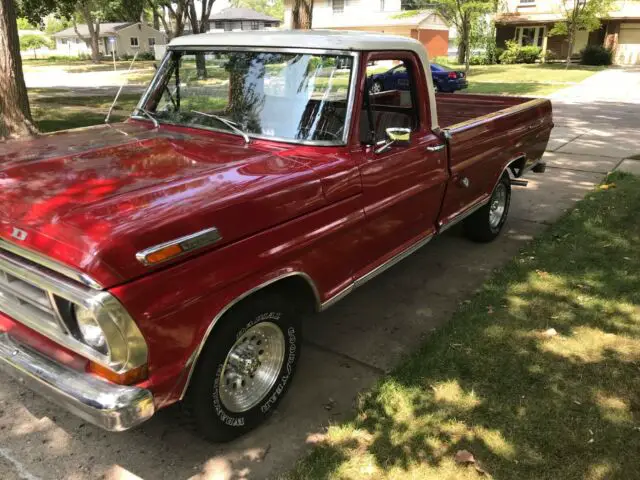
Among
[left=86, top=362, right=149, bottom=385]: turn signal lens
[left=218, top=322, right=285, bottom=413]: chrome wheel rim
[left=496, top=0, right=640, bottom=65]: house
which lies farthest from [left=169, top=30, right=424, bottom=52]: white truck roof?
[left=496, top=0, right=640, bottom=65]: house

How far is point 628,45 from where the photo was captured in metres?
36.9

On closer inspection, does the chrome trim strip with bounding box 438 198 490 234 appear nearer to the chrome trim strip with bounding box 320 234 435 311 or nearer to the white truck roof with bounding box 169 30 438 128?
the chrome trim strip with bounding box 320 234 435 311

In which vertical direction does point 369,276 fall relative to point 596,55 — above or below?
below

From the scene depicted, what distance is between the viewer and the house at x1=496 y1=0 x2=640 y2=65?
35.9 meters

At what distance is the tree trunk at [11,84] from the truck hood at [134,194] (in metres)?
6.07

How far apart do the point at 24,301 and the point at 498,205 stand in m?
4.78

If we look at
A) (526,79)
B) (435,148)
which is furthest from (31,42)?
(435,148)

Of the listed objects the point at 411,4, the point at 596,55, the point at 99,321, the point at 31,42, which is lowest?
the point at 99,321

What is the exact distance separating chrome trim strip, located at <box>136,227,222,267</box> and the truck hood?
2 cm

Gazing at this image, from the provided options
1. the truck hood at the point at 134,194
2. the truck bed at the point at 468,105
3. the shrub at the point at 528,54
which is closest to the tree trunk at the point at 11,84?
the truck hood at the point at 134,194

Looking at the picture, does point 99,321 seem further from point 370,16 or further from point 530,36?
point 530,36

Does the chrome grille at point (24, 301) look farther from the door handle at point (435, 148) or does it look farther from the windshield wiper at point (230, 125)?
the door handle at point (435, 148)

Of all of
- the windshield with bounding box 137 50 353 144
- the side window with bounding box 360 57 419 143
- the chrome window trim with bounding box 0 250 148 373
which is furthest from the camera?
the side window with bounding box 360 57 419 143

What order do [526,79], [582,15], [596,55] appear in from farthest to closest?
[596,55] → [582,15] → [526,79]
